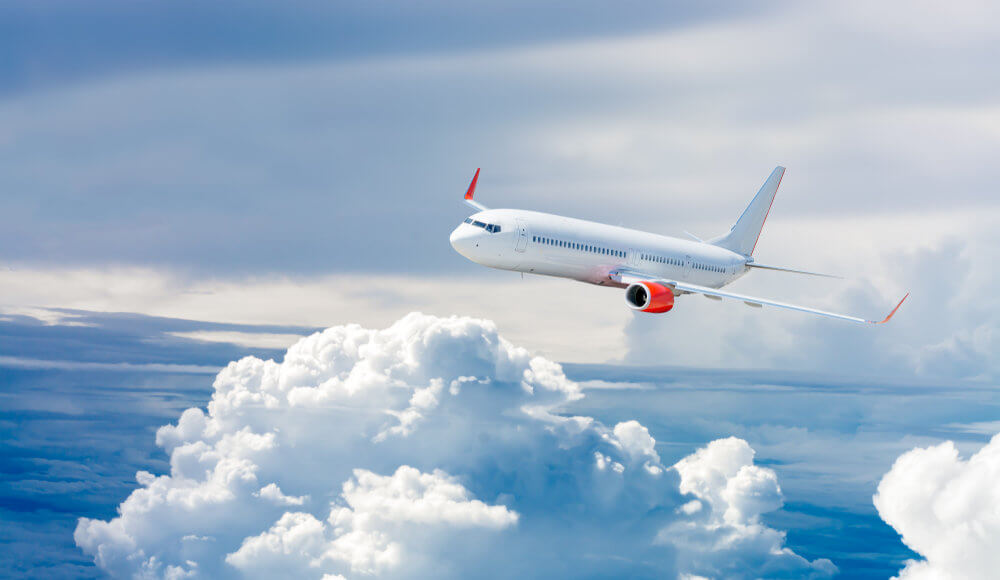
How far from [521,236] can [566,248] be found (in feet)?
13.1

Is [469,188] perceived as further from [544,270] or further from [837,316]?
[837,316]

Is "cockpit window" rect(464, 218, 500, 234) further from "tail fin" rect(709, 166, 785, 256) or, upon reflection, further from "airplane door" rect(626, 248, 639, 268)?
"tail fin" rect(709, 166, 785, 256)

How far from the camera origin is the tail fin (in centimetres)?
8831

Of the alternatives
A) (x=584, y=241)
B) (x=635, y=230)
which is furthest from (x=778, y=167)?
(x=584, y=241)

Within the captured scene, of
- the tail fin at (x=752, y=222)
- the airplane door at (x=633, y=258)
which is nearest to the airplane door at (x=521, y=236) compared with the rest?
the airplane door at (x=633, y=258)

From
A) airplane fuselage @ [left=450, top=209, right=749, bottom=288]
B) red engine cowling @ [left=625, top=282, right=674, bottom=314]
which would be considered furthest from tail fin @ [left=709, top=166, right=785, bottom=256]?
red engine cowling @ [left=625, top=282, right=674, bottom=314]

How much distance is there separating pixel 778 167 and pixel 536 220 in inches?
1497

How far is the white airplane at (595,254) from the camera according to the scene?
63.2 meters

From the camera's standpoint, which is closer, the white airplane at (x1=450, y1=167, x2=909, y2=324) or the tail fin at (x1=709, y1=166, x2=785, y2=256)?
the white airplane at (x1=450, y1=167, x2=909, y2=324)

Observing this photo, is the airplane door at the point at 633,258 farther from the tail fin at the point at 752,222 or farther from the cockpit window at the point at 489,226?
the tail fin at the point at 752,222

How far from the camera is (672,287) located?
7025 cm

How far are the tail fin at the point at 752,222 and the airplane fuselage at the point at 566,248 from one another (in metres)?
11.0

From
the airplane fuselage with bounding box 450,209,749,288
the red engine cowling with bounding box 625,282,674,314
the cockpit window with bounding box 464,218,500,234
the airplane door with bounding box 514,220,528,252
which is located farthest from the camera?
the red engine cowling with bounding box 625,282,674,314

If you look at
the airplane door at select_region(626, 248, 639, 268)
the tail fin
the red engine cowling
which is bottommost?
the red engine cowling
